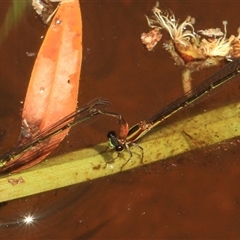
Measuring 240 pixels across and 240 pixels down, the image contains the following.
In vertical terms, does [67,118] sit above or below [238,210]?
above

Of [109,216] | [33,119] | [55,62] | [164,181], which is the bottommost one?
[109,216]

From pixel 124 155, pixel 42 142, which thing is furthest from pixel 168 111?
pixel 42 142

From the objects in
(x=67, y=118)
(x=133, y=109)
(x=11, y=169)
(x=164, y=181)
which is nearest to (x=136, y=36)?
(x=133, y=109)

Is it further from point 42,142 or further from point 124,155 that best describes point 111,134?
point 42,142

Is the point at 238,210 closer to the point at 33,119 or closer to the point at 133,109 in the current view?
the point at 133,109

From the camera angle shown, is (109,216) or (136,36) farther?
(136,36)

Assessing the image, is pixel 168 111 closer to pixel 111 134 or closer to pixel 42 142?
pixel 111 134

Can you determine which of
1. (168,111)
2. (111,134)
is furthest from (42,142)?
(168,111)

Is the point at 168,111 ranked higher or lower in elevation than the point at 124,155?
higher
